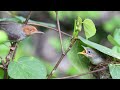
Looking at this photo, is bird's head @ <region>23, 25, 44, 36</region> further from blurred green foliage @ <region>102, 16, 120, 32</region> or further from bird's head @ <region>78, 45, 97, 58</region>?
blurred green foliage @ <region>102, 16, 120, 32</region>

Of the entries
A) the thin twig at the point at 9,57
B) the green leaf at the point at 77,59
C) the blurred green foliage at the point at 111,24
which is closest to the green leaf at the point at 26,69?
the thin twig at the point at 9,57

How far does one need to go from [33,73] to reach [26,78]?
3 cm

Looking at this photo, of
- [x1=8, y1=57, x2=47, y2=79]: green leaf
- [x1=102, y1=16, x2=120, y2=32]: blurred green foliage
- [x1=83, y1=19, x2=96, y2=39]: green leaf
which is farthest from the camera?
[x1=102, y1=16, x2=120, y2=32]: blurred green foliage

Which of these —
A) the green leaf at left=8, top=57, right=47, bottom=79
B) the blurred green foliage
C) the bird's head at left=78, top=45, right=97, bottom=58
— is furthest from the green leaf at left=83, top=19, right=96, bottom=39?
the blurred green foliage

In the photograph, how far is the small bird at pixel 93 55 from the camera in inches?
38.7

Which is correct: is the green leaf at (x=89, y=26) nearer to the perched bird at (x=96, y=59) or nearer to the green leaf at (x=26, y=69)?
the perched bird at (x=96, y=59)

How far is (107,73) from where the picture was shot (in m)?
1.05

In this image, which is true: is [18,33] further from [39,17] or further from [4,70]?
[39,17]

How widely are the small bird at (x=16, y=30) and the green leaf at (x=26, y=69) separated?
0.20 feet

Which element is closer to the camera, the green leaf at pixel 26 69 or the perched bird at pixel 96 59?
the green leaf at pixel 26 69

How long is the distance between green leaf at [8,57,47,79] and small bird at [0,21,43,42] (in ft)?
0.20

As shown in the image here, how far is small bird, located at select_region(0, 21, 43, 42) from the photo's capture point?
0.92 m

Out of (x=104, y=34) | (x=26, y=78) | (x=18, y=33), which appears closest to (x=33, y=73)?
(x=26, y=78)

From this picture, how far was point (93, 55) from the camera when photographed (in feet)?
3.25
